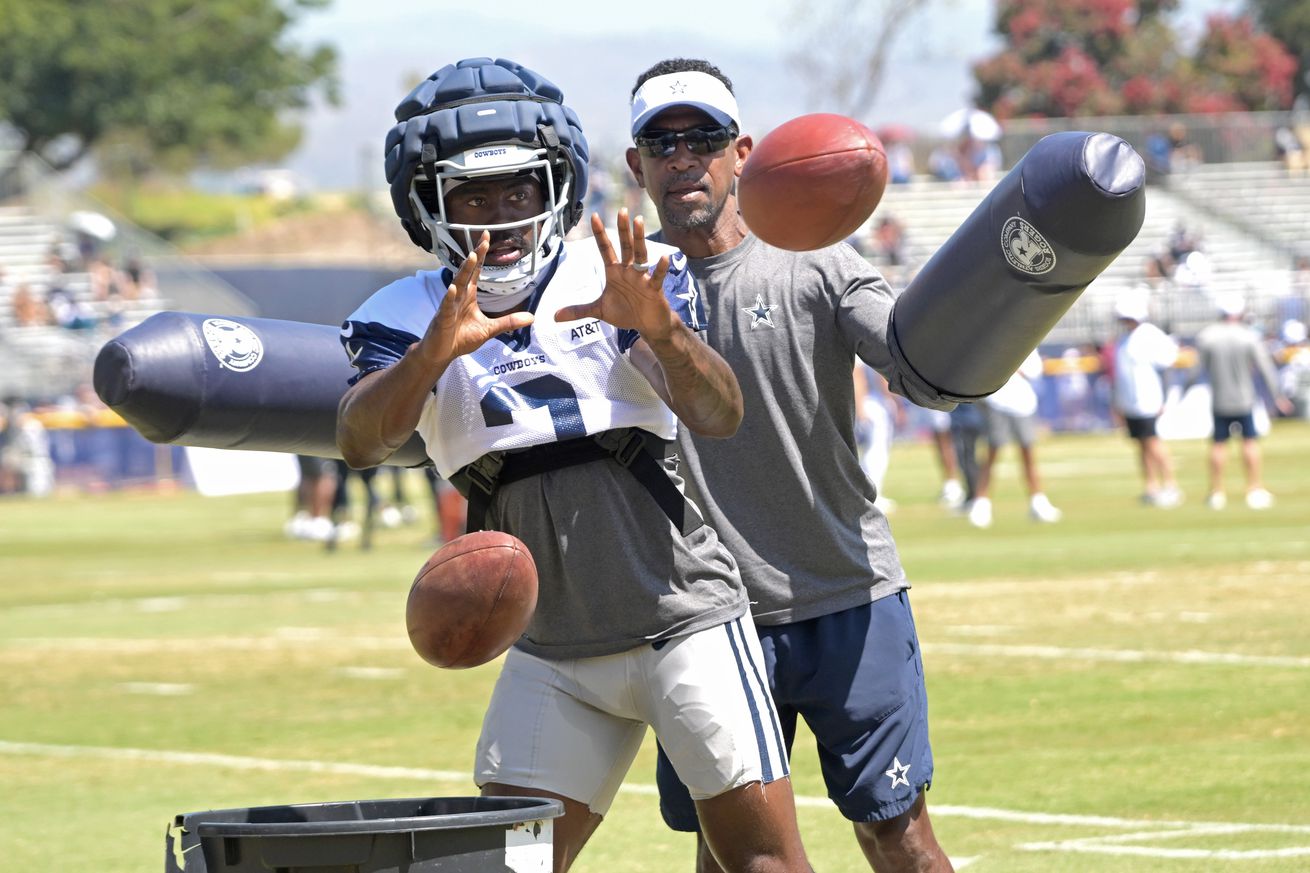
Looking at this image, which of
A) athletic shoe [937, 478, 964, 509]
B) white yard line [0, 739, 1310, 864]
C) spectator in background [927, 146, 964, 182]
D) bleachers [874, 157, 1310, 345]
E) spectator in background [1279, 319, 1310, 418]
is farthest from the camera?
spectator in background [927, 146, 964, 182]

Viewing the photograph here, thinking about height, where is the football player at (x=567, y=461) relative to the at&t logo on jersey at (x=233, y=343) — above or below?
below

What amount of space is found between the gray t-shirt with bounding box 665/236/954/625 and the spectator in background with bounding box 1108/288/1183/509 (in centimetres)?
1547

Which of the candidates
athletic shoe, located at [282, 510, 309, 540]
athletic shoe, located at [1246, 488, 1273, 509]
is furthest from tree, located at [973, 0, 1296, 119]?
athletic shoe, located at [282, 510, 309, 540]

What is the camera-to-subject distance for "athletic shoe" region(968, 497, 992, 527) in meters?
19.7

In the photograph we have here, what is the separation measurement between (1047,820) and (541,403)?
3300 mm

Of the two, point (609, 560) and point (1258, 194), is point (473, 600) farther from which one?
point (1258, 194)

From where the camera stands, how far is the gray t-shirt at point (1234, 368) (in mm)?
20516

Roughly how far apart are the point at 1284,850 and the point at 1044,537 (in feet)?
37.8

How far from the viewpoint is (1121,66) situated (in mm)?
65812

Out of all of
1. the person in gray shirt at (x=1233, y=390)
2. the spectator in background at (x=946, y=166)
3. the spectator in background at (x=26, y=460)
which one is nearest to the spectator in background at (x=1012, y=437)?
the person in gray shirt at (x=1233, y=390)

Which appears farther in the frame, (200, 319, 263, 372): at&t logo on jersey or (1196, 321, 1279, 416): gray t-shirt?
(1196, 321, 1279, 416): gray t-shirt

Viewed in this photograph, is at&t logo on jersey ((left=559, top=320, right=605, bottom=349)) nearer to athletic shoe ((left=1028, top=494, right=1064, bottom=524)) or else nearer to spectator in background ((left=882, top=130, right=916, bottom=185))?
athletic shoe ((left=1028, top=494, right=1064, bottom=524))

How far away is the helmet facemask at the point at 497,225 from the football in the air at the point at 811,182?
70 centimetres

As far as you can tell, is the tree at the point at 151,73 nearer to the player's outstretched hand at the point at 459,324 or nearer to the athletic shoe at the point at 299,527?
the athletic shoe at the point at 299,527
